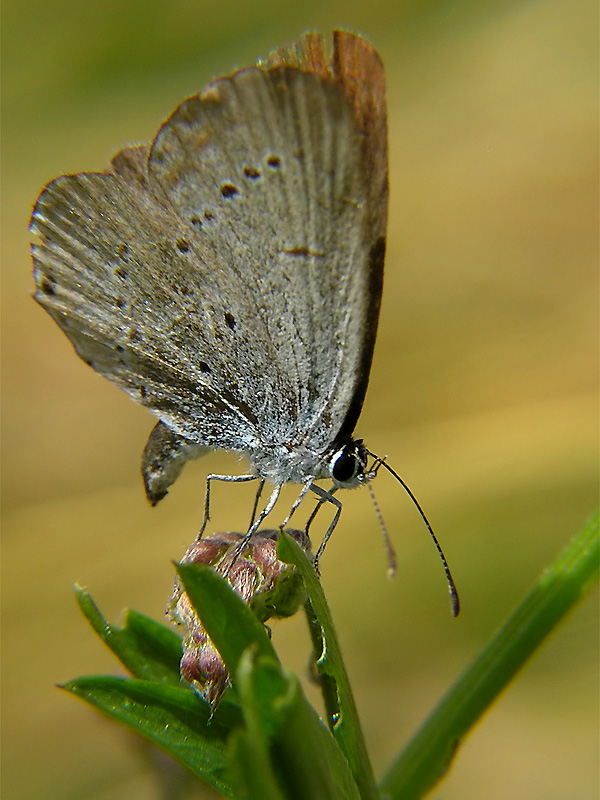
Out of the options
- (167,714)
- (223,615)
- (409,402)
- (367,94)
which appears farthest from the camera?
(409,402)

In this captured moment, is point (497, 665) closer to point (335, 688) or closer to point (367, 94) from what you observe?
point (335, 688)

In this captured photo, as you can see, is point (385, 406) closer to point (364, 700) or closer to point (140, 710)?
point (364, 700)

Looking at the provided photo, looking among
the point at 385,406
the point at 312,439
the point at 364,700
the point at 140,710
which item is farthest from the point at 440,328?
the point at 140,710

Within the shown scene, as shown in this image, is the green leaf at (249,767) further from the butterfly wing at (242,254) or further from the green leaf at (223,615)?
the butterfly wing at (242,254)

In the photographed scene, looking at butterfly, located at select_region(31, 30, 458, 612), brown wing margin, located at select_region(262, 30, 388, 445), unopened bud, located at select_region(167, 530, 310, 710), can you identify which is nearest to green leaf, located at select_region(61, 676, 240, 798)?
unopened bud, located at select_region(167, 530, 310, 710)

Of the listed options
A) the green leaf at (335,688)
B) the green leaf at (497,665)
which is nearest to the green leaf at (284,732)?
the green leaf at (335,688)

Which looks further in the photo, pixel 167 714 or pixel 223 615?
pixel 167 714

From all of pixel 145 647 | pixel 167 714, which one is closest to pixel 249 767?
pixel 167 714
